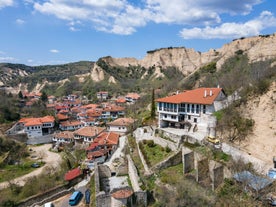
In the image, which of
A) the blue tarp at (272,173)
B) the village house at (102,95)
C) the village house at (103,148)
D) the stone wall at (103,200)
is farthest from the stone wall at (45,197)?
the village house at (102,95)

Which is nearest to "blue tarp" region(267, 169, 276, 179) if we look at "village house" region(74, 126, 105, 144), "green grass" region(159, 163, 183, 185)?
"green grass" region(159, 163, 183, 185)

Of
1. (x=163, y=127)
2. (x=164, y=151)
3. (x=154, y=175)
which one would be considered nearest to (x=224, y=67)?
(x=163, y=127)

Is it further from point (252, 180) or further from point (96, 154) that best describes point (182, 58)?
point (252, 180)

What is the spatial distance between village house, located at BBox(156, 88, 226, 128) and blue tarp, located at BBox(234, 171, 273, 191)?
32.0 ft

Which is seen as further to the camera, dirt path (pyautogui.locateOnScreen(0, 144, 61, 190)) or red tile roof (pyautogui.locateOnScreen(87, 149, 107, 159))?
dirt path (pyautogui.locateOnScreen(0, 144, 61, 190))

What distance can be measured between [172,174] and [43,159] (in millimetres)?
27722

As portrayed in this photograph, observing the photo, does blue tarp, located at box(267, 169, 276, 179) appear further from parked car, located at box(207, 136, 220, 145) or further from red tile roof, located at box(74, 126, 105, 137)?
red tile roof, located at box(74, 126, 105, 137)

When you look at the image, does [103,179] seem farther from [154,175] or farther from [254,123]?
[254,123]

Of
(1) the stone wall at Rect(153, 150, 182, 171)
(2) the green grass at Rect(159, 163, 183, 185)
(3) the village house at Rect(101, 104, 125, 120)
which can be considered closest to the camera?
(2) the green grass at Rect(159, 163, 183, 185)

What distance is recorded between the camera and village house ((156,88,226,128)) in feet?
83.9

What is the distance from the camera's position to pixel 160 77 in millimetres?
94250

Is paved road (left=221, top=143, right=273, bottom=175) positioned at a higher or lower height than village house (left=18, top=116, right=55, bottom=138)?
higher

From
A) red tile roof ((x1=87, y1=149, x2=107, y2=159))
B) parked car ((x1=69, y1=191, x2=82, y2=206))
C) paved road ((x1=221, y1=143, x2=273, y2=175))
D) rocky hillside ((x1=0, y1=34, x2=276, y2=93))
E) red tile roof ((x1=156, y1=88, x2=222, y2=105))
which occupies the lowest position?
parked car ((x1=69, y1=191, x2=82, y2=206))

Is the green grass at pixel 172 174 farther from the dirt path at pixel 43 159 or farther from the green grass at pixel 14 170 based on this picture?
the green grass at pixel 14 170
